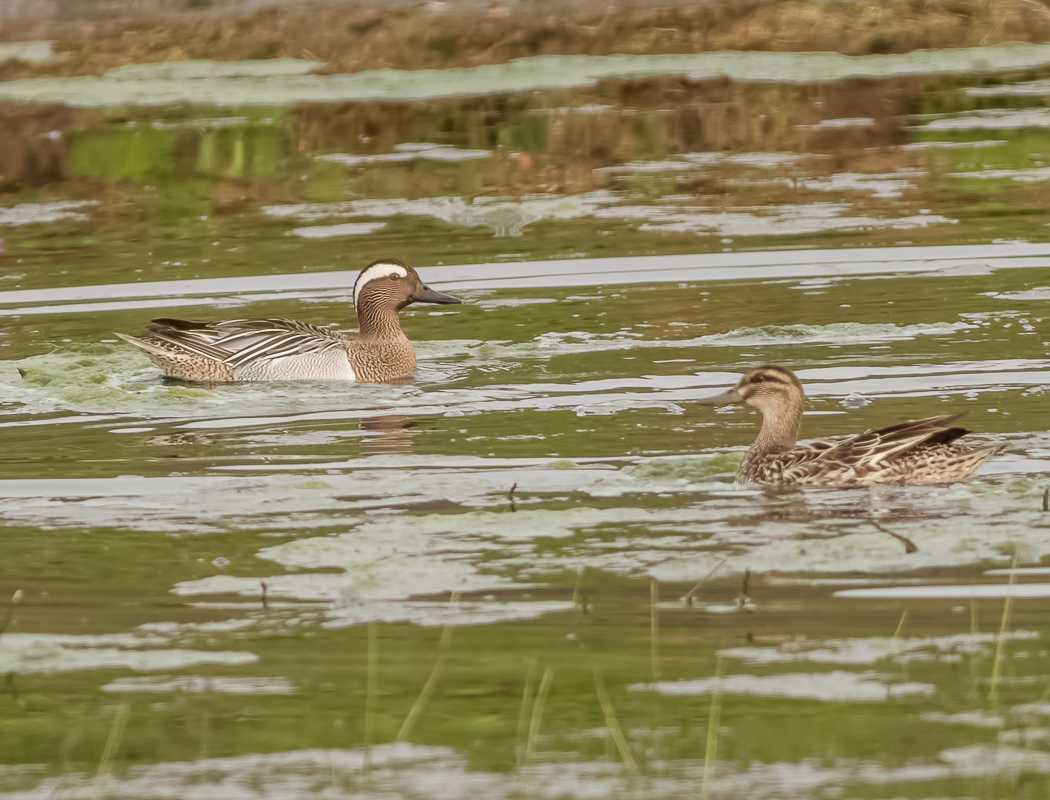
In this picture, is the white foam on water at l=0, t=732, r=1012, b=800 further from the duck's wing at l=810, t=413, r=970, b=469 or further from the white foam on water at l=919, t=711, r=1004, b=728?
the duck's wing at l=810, t=413, r=970, b=469

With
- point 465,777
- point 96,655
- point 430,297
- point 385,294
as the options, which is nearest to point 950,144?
point 430,297

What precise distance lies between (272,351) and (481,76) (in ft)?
44.2

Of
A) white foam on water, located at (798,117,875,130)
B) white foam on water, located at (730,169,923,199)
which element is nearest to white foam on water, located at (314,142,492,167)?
white foam on water, located at (730,169,923,199)

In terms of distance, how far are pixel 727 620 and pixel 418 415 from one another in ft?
14.9

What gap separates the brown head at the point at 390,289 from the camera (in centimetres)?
1287

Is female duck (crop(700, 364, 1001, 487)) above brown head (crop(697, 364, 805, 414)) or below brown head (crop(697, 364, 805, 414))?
below

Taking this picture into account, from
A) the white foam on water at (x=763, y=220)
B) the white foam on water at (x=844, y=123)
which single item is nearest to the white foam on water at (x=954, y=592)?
the white foam on water at (x=763, y=220)

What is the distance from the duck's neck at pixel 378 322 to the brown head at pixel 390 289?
0.01 meters

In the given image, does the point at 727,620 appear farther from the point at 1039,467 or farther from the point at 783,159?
the point at 783,159

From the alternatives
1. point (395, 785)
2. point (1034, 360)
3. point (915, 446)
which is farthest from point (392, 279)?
point (395, 785)

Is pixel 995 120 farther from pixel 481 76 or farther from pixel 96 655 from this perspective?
pixel 96 655

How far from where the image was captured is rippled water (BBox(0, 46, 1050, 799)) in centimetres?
595

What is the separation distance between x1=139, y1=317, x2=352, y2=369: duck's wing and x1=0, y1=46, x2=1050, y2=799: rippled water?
290mm

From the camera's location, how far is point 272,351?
12.4 metres
